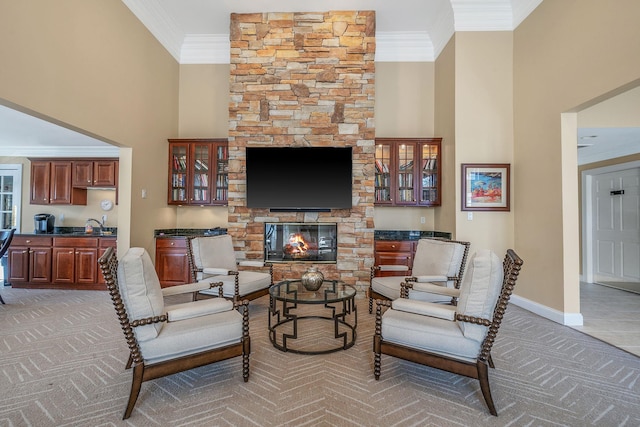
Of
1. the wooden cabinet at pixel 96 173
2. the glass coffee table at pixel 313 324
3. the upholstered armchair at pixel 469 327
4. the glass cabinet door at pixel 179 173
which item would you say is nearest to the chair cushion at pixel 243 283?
the glass coffee table at pixel 313 324

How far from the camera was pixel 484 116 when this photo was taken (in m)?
4.42

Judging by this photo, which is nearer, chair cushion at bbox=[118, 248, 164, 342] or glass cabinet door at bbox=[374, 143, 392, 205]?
chair cushion at bbox=[118, 248, 164, 342]

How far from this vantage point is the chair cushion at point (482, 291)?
189 centimetres

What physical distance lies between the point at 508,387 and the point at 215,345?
7.07 ft

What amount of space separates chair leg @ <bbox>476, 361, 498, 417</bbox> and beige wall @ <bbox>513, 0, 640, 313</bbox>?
2.33 m

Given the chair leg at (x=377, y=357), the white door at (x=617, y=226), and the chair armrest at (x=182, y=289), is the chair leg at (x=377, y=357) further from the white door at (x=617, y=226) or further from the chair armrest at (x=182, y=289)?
the white door at (x=617, y=226)

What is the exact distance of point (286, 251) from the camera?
16.0ft

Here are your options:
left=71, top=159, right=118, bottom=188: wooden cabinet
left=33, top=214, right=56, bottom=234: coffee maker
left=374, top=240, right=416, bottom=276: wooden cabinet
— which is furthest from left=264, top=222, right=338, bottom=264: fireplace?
left=33, top=214, right=56, bottom=234: coffee maker

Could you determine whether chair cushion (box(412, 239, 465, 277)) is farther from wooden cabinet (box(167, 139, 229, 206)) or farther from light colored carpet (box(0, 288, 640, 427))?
wooden cabinet (box(167, 139, 229, 206))

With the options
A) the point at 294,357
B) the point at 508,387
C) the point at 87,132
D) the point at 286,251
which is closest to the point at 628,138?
the point at 508,387

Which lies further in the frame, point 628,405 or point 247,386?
point 247,386

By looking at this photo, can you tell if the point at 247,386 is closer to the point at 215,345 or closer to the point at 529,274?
the point at 215,345

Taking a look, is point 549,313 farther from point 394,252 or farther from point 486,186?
point 394,252

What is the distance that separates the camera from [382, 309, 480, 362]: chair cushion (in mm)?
1953
